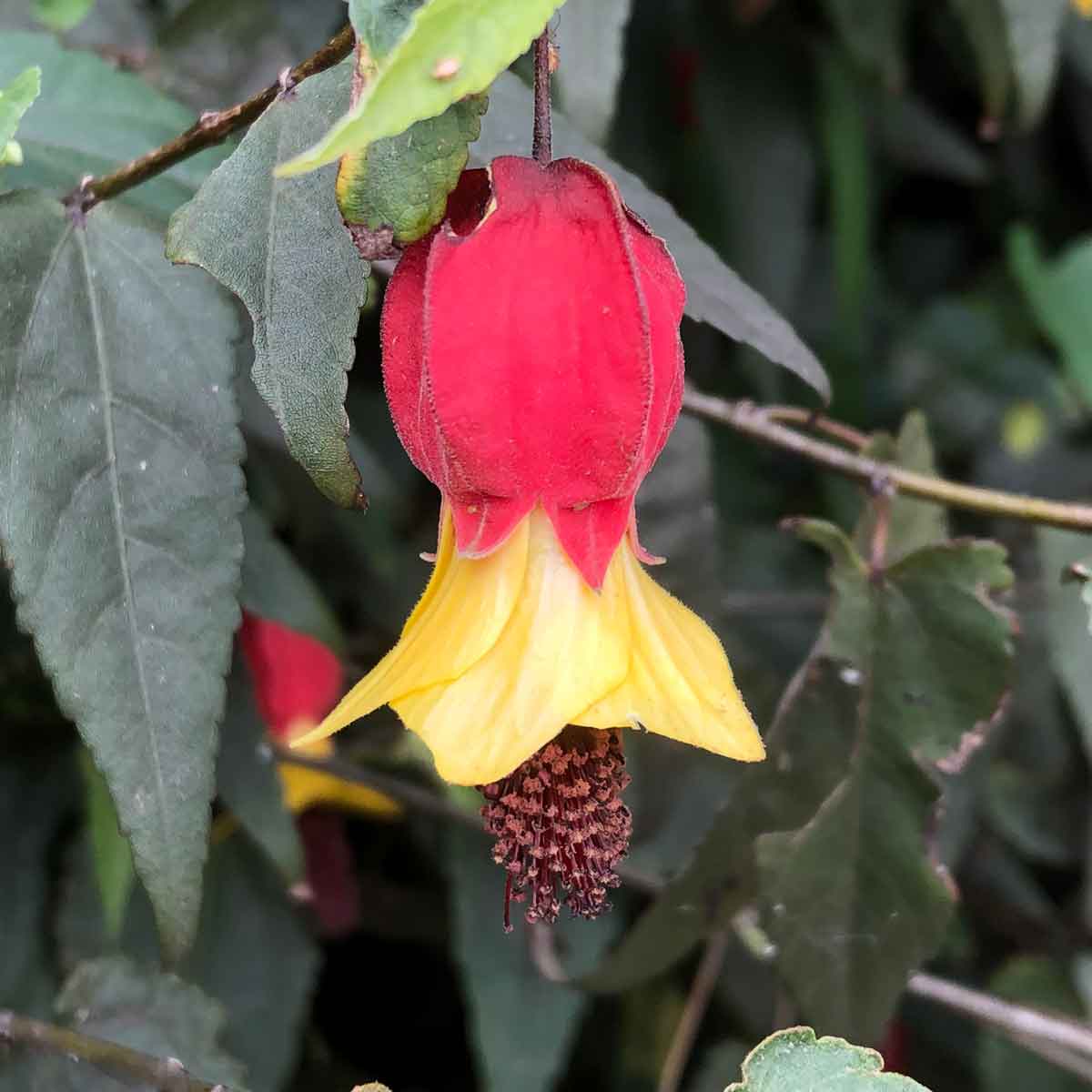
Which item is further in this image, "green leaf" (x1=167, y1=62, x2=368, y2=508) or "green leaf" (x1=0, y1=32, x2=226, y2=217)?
"green leaf" (x1=0, y1=32, x2=226, y2=217)

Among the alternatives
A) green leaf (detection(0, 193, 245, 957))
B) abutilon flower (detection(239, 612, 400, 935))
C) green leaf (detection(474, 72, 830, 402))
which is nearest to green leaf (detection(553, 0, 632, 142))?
green leaf (detection(474, 72, 830, 402))

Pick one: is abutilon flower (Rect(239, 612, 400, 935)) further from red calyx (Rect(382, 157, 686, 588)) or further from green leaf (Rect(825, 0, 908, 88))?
green leaf (Rect(825, 0, 908, 88))

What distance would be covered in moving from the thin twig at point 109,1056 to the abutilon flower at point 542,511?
5.3 inches

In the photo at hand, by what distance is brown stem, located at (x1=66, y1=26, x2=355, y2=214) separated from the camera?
37 cm

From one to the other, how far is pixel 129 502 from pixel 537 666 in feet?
0.44

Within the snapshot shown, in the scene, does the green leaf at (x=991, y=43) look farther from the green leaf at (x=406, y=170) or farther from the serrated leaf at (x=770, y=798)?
the green leaf at (x=406, y=170)

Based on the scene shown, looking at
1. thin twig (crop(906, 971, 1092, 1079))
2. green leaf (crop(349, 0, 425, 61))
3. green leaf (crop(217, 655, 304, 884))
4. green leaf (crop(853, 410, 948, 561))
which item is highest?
green leaf (crop(349, 0, 425, 61))

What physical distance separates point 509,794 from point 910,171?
957mm

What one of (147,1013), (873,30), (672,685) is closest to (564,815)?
(672,685)

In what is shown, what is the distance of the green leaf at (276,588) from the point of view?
0.58 m

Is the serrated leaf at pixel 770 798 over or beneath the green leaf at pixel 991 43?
beneath

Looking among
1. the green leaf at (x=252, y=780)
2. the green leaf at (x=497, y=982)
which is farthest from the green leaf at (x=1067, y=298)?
the green leaf at (x=252, y=780)

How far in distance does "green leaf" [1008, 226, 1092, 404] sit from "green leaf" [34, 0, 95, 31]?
74 centimetres

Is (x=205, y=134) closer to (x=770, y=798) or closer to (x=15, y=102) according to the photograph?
(x=15, y=102)
